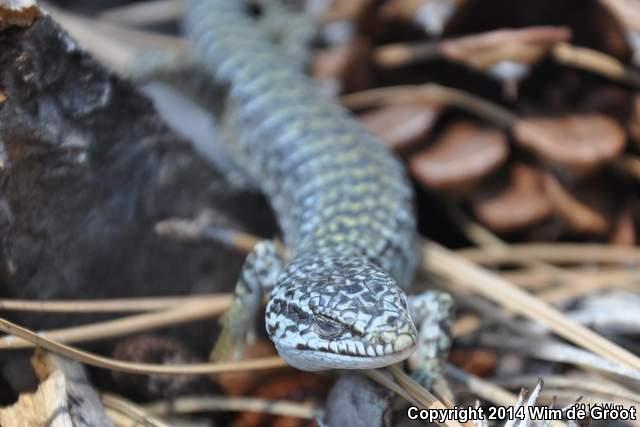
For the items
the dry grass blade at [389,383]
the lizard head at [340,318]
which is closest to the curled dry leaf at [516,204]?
the lizard head at [340,318]

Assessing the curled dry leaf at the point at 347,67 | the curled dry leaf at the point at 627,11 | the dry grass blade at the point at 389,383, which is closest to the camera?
the dry grass blade at the point at 389,383

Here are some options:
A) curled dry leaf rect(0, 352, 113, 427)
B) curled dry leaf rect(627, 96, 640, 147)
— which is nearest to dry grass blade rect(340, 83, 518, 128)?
curled dry leaf rect(627, 96, 640, 147)

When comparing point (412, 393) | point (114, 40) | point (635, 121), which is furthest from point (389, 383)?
point (114, 40)

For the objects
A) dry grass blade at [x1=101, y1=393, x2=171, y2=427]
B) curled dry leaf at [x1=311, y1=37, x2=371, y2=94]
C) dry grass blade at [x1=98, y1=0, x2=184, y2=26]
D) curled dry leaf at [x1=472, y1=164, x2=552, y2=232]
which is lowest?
dry grass blade at [x1=101, y1=393, x2=171, y2=427]

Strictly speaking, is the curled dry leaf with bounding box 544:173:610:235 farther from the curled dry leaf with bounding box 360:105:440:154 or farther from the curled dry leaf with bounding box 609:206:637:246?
the curled dry leaf with bounding box 360:105:440:154

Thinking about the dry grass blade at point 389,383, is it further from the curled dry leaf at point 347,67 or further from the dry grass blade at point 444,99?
the curled dry leaf at point 347,67

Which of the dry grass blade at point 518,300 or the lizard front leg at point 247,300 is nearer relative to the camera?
the dry grass blade at point 518,300

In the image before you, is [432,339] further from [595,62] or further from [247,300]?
[595,62]
